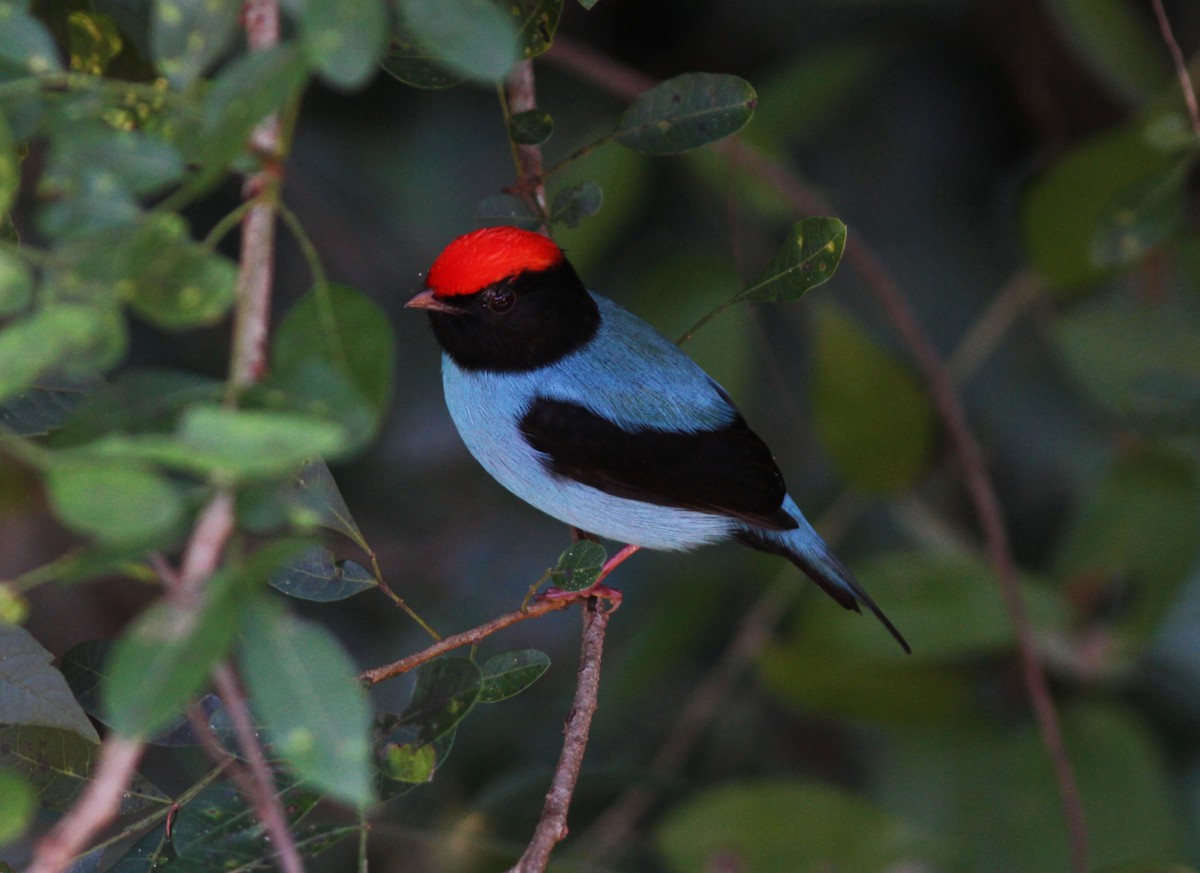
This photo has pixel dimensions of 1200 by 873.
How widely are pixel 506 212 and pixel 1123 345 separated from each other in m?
2.02

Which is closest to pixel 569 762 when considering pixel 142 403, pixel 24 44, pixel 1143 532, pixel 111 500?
pixel 142 403

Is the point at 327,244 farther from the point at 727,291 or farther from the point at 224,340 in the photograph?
the point at 727,291

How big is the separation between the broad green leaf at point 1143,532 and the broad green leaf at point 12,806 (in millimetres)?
3148

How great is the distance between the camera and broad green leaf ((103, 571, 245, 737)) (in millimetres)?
1075

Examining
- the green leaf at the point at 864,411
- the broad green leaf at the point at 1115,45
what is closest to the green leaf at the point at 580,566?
the green leaf at the point at 864,411

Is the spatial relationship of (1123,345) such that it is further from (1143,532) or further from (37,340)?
(37,340)

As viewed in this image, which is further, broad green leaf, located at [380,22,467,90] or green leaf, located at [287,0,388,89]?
broad green leaf, located at [380,22,467,90]

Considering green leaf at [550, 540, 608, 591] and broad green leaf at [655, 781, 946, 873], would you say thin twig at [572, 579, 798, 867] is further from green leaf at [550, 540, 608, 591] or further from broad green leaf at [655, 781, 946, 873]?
green leaf at [550, 540, 608, 591]

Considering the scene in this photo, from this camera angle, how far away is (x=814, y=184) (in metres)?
4.65

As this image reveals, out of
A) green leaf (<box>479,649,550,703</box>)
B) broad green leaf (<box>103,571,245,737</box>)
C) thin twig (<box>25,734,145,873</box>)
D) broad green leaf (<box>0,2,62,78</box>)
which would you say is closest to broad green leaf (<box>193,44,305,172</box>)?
broad green leaf (<box>0,2,62,78</box>)

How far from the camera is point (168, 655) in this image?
111 cm

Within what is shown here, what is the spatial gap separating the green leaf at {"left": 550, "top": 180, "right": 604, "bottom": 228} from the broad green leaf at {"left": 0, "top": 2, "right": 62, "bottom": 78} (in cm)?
131

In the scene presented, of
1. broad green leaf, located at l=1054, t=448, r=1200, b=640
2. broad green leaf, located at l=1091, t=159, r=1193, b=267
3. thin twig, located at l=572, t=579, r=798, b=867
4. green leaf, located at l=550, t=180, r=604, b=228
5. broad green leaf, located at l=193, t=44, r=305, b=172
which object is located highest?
broad green leaf, located at l=193, t=44, r=305, b=172

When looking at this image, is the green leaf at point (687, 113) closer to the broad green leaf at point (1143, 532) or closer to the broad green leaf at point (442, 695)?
the broad green leaf at point (442, 695)
